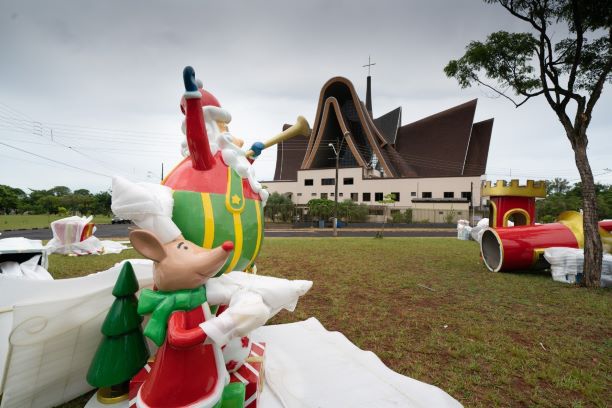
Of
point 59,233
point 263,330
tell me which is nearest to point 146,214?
point 263,330

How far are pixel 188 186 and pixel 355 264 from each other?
6956mm

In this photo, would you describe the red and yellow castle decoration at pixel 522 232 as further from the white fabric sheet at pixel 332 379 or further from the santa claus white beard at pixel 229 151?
the santa claus white beard at pixel 229 151

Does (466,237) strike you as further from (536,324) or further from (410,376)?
(410,376)

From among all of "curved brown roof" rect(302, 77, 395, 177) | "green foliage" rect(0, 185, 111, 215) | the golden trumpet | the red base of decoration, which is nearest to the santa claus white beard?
the golden trumpet

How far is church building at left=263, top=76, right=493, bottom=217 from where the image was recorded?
1168 inches

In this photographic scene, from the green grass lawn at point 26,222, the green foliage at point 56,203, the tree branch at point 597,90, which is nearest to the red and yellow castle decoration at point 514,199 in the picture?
the tree branch at point 597,90

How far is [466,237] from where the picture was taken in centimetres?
1545

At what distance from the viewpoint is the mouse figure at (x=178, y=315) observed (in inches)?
61.8

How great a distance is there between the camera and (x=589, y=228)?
576 centimetres

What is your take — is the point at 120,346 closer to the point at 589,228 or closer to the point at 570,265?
the point at 589,228

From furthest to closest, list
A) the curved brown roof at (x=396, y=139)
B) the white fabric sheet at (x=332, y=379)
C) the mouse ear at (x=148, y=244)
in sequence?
the curved brown roof at (x=396, y=139) → the white fabric sheet at (x=332, y=379) → the mouse ear at (x=148, y=244)

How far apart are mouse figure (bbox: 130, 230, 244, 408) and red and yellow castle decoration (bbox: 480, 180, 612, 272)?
24.3 ft

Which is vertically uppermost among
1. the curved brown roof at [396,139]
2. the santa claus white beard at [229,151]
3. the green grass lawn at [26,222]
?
the curved brown roof at [396,139]

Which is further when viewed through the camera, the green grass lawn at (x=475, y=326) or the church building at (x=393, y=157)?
the church building at (x=393, y=157)
